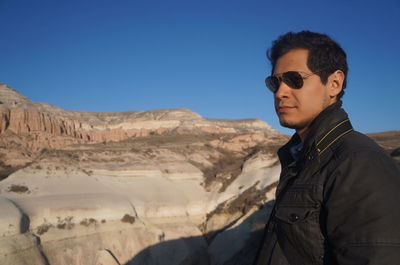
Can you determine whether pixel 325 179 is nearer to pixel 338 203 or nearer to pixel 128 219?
pixel 338 203

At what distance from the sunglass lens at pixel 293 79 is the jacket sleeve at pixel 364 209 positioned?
2.50ft

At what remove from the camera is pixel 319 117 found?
227 cm

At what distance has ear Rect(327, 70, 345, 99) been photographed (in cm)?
237

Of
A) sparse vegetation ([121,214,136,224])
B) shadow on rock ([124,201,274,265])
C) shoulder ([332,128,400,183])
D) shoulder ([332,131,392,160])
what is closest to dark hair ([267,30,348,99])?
shoulder ([332,131,392,160])

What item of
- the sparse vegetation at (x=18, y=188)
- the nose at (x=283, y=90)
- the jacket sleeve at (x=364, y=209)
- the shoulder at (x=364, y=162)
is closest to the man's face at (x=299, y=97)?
the nose at (x=283, y=90)

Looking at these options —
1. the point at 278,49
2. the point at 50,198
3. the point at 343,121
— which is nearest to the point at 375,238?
the point at 343,121

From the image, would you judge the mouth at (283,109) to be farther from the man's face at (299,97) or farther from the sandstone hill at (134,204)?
the sandstone hill at (134,204)

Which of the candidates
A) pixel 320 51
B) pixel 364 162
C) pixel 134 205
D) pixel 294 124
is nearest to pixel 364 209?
pixel 364 162

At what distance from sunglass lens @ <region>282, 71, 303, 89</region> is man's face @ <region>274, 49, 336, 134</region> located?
0.8 inches

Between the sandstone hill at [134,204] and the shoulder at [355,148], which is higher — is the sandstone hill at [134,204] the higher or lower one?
the lower one

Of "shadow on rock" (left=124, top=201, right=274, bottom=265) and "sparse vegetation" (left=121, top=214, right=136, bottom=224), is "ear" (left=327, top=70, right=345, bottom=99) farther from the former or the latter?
"sparse vegetation" (left=121, top=214, right=136, bottom=224)

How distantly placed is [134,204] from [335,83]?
2862 cm

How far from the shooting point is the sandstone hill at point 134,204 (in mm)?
22359

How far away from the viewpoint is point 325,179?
1.86 m
